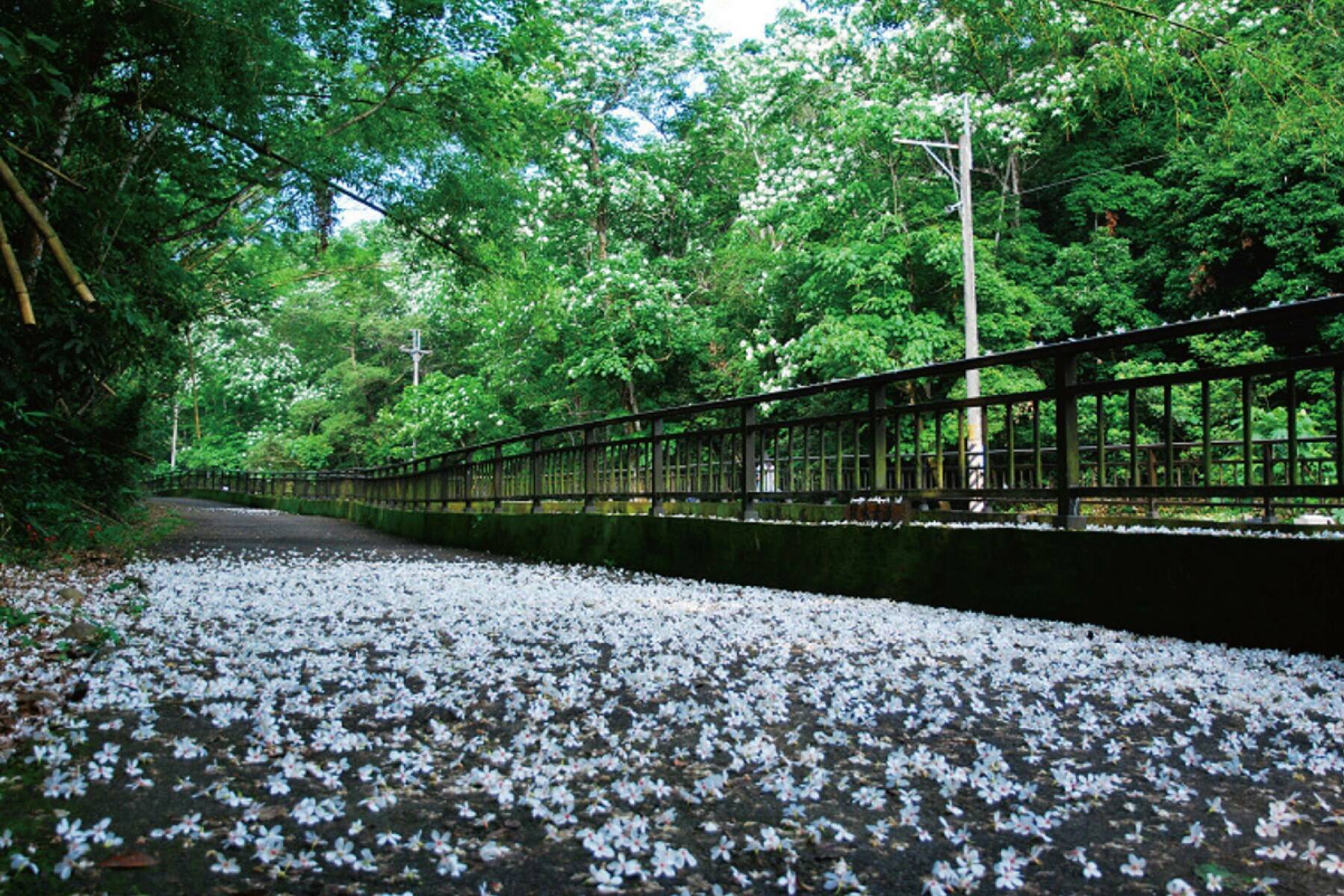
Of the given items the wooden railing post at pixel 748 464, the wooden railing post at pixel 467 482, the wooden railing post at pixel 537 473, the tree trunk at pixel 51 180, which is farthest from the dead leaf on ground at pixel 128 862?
the wooden railing post at pixel 467 482

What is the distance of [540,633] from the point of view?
5.23 m

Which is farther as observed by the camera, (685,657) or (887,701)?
(685,657)

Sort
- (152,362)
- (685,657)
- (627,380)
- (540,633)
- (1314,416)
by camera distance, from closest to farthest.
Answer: (685,657) → (540,633) → (152,362) → (1314,416) → (627,380)

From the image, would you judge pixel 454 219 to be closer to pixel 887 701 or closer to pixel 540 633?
pixel 540 633

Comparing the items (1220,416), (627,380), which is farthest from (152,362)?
(1220,416)

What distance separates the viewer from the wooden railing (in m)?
4.79

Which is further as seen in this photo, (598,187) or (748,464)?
(598,187)

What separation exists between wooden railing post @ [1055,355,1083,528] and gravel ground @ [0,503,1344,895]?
684 millimetres

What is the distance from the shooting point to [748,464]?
26.5ft

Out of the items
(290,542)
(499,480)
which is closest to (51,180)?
(499,480)

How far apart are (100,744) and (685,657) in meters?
2.46

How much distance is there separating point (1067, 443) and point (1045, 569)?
0.76 metres

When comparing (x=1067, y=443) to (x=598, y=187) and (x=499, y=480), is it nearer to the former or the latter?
(x=499, y=480)

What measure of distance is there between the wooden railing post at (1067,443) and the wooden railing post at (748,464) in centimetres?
292
